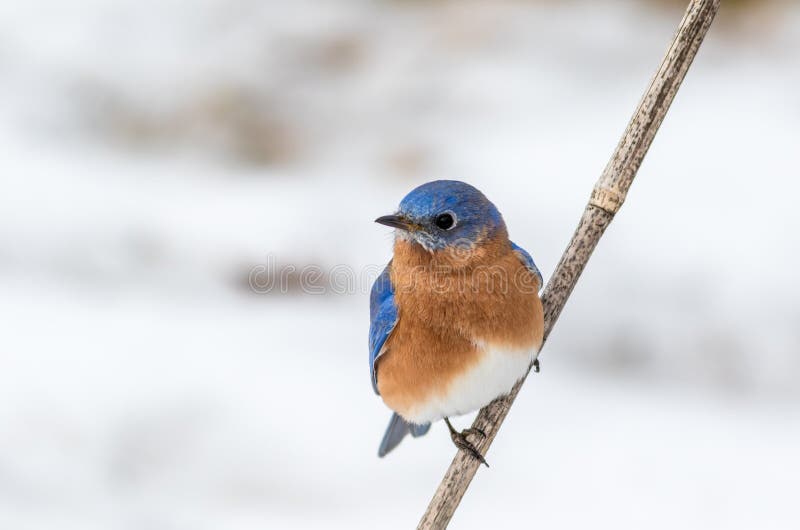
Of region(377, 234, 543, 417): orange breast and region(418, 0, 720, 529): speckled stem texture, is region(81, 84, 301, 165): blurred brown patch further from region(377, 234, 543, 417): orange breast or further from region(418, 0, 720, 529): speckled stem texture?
region(418, 0, 720, 529): speckled stem texture

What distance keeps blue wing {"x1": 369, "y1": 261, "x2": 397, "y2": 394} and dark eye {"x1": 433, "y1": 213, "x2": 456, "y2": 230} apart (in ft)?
1.47

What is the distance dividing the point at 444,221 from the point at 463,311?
0.36m

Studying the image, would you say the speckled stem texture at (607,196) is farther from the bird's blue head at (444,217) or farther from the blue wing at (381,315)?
the blue wing at (381,315)

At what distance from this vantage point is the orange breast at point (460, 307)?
3.10 metres

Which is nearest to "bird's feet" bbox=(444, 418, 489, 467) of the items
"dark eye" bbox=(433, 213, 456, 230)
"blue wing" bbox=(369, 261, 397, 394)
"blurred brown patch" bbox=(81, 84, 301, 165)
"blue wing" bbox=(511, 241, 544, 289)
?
"blue wing" bbox=(369, 261, 397, 394)

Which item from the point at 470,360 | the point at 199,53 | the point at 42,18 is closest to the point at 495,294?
the point at 470,360

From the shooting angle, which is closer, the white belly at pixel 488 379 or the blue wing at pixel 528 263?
the white belly at pixel 488 379

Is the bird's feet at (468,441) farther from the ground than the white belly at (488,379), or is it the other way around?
the white belly at (488,379)

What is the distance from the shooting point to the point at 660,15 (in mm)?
7035

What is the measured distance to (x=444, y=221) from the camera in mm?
2947

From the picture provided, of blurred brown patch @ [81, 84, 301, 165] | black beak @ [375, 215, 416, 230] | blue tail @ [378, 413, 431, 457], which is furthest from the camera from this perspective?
blurred brown patch @ [81, 84, 301, 165]

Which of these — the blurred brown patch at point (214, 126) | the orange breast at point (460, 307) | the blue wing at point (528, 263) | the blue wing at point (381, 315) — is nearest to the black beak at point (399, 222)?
the orange breast at point (460, 307)

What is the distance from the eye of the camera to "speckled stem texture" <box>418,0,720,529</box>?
98.6 inches

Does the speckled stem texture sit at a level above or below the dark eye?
below
